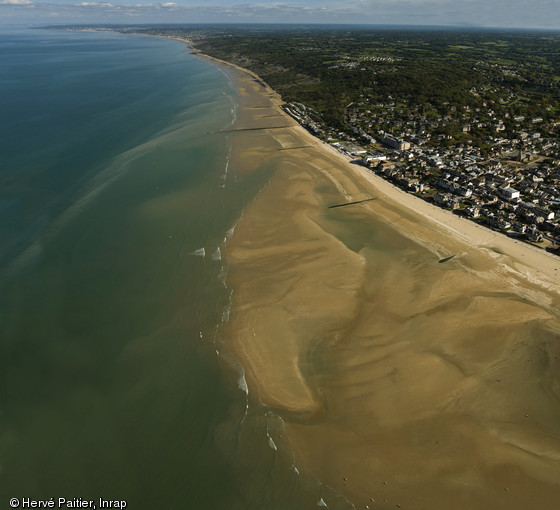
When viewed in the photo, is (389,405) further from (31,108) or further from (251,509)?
(31,108)

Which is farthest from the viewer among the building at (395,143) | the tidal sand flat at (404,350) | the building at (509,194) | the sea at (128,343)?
the building at (395,143)

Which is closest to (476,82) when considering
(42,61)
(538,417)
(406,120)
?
(406,120)

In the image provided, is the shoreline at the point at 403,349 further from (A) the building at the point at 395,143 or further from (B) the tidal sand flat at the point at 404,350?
(A) the building at the point at 395,143

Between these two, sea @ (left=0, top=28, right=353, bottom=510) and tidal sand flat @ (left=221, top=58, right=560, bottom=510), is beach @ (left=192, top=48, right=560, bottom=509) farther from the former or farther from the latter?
sea @ (left=0, top=28, right=353, bottom=510)

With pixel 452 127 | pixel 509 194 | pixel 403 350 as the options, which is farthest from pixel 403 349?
pixel 452 127

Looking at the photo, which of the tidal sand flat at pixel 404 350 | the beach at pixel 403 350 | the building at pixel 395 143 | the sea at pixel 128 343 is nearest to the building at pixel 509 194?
the beach at pixel 403 350

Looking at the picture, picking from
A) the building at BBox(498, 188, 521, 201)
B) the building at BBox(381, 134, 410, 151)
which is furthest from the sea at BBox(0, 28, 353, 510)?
the building at BBox(498, 188, 521, 201)

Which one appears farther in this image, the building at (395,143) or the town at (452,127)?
the building at (395,143)
